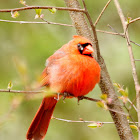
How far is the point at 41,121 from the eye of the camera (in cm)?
315

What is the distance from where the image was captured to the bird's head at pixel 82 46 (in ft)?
9.12

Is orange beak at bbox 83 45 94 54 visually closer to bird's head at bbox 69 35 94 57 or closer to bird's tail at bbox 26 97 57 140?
bird's head at bbox 69 35 94 57

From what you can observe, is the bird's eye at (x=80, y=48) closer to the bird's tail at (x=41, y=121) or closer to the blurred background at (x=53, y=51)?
the bird's tail at (x=41, y=121)

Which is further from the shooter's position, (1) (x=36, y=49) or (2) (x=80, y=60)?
(1) (x=36, y=49)

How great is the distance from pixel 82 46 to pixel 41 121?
2.70 ft

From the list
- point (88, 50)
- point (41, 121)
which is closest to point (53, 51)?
point (41, 121)

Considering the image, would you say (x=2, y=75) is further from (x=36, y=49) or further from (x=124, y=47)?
(x=124, y=47)

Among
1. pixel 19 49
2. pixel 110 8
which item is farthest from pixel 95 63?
pixel 110 8

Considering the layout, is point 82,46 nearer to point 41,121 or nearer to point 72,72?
point 72,72

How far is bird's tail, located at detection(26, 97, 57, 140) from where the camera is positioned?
3006 mm

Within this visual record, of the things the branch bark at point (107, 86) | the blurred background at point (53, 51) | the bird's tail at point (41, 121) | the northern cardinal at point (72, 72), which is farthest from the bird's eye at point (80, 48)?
the blurred background at point (53, 51)

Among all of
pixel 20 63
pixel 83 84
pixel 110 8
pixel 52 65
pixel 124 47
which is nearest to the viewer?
pixel 20 63

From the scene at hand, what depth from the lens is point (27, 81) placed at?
4.02 ft

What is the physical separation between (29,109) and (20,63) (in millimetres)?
3407
